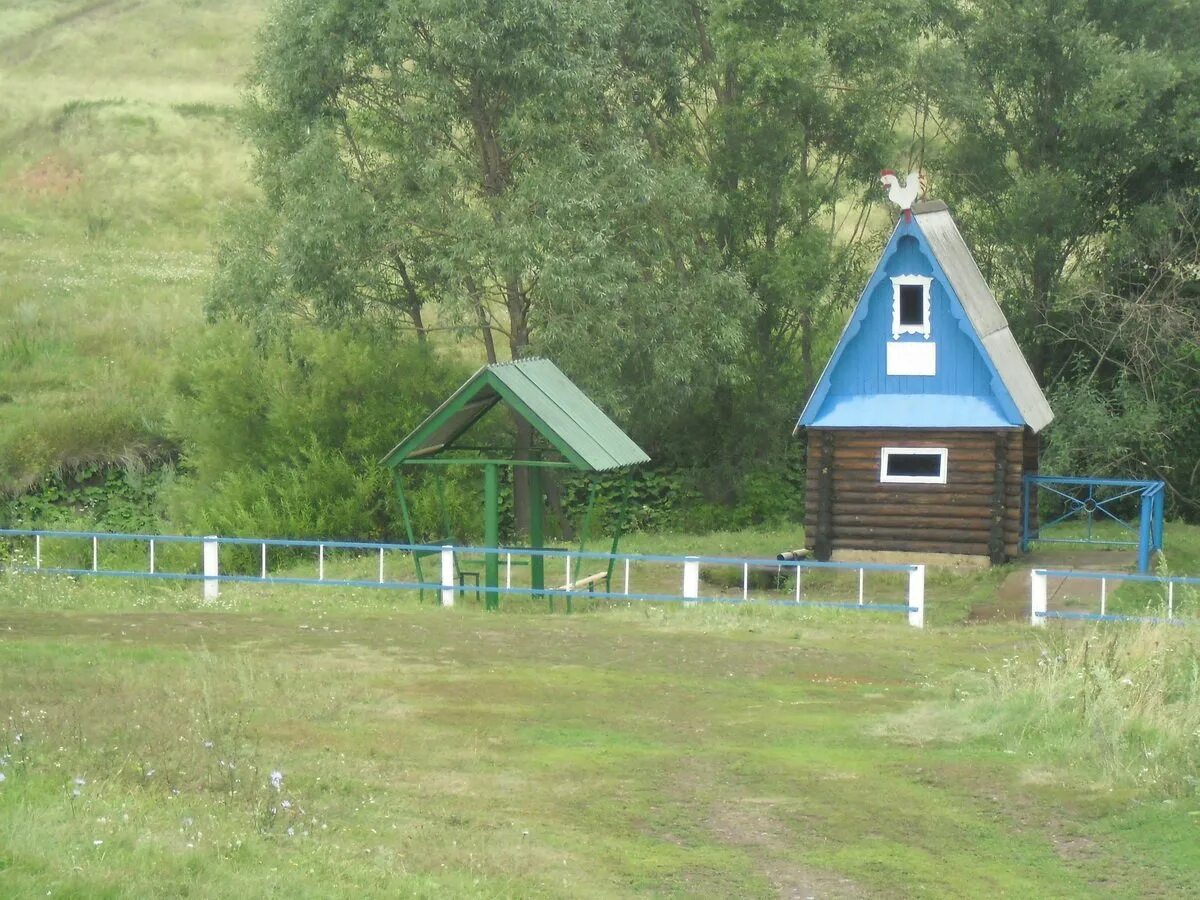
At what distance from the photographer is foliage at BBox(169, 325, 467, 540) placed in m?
36.2

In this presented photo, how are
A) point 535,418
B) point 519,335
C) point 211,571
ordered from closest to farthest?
point 535,418
point 211,571
point 519,335

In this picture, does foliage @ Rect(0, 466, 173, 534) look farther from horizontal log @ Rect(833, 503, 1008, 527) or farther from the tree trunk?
horizontal log @ Rect(833, 503, 1008, 527)

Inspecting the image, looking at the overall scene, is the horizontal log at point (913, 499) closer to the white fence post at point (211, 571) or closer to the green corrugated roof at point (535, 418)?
the green corrugated roof at point (535, 418)

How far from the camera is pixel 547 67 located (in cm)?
3189

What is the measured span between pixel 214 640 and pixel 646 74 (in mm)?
22864

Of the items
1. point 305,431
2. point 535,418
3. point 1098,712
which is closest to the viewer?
point 1098,712

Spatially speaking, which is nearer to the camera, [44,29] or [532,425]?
[532,425]

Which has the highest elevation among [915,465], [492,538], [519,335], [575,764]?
[519,335]

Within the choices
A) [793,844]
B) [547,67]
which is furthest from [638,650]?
[547,67]

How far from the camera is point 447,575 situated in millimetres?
21250

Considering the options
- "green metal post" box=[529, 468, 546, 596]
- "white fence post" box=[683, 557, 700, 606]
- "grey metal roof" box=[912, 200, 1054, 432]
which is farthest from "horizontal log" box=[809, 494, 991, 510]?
"white fence post" box=[683, 557, 700, 606]

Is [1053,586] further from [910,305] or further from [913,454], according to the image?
[910,305]

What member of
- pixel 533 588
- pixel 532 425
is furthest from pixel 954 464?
pixel 533 588

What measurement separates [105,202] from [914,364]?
133 feet
